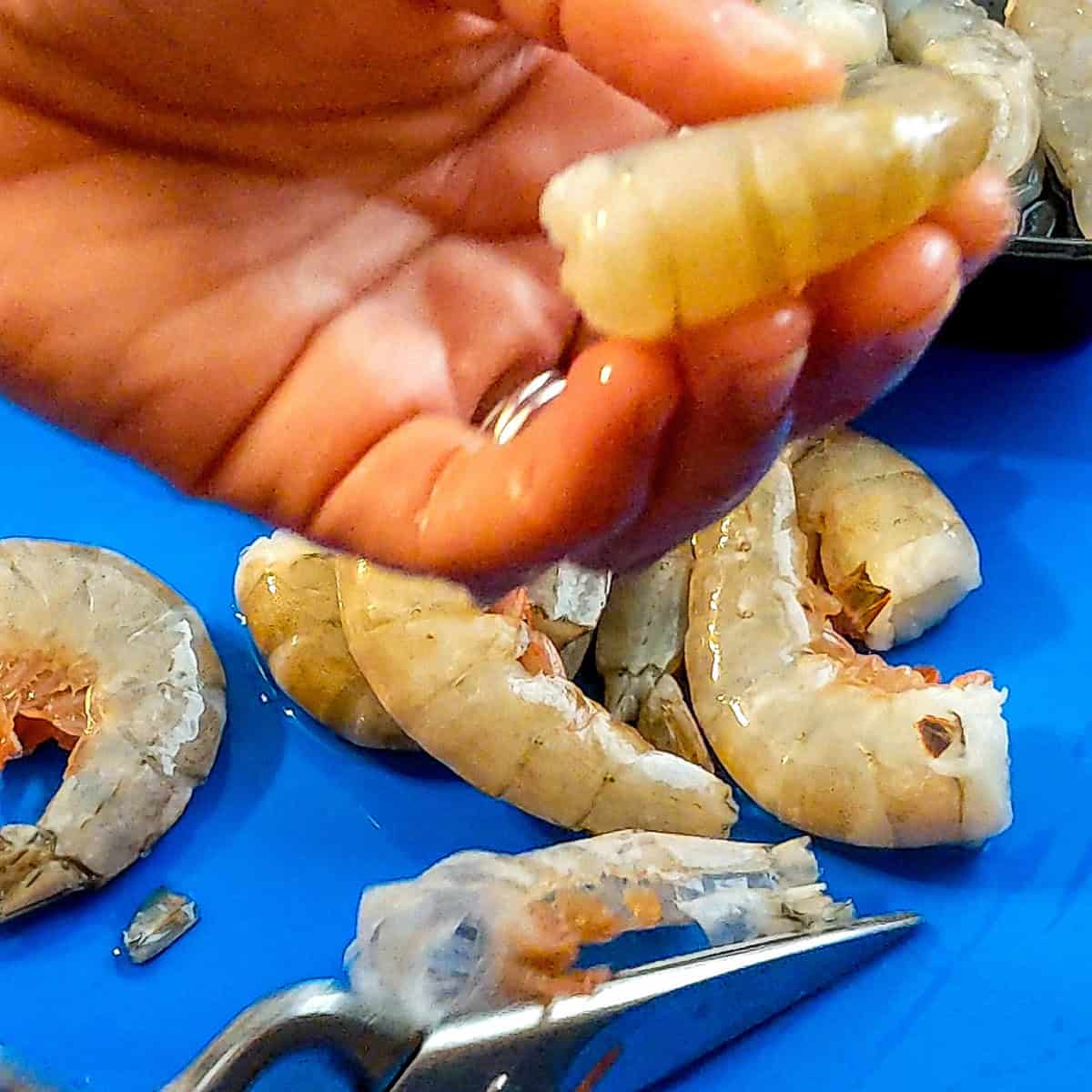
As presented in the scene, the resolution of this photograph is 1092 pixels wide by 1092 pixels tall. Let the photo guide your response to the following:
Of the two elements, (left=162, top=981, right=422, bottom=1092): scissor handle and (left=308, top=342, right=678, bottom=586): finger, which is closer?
(left=308, top=342, right=678, bottom=586): finger

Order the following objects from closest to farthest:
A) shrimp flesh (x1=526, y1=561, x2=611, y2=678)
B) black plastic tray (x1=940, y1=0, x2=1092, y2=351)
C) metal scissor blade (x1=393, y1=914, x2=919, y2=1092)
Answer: metal scissor blade (x1=393, y1=914, x2=919, y2=1092), shrimp flesh (x1=526, y1=561, x2=611, y2=678), black plastic tray (x1=940, y1=0, x2=1092, y2=351)

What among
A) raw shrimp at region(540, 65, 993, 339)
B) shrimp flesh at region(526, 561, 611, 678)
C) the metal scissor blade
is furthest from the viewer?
shrimp flesh at region(526, 561, 611, 678)

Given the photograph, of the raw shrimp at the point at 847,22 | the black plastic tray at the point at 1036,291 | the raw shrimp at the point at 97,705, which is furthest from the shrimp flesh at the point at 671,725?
the raw shrimp at the point at 847,22

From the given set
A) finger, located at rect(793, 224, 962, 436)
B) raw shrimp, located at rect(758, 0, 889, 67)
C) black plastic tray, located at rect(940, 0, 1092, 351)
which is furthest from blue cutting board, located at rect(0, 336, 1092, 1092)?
finger, located at rect(793, 224, 962, 436)

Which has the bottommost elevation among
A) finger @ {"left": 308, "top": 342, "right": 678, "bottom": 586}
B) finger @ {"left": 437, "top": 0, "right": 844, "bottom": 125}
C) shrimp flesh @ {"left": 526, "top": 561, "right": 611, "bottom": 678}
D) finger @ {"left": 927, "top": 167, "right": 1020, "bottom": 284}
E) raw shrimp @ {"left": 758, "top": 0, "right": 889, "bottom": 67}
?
shrimp flesh @ {"left": 526, "top": 561, "right": 611, "bottom": 678}

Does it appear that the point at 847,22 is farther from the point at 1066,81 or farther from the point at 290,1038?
the point at 290,1038

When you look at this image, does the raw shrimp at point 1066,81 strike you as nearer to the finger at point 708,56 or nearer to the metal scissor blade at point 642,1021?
the metal scissor blade at point 642,1021

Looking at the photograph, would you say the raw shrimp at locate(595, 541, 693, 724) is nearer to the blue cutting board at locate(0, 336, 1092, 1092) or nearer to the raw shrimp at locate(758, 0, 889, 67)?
the blue cutting board at locate(0, 336, 1092, 1092)

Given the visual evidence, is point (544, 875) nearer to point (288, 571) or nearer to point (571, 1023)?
point (571, 1023)
